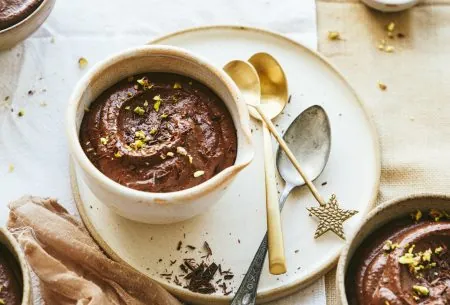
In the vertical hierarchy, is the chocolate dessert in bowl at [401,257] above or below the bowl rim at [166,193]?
below

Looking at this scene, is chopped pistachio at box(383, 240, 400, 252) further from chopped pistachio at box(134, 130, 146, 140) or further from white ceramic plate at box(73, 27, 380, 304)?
chopped pistachio at box(134, 130, 146, 140)

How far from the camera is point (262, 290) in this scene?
2.15m

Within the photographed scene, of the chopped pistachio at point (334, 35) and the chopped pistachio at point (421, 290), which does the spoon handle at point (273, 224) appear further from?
the chopped pistachio at point (334, 35)

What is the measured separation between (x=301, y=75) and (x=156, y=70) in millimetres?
535

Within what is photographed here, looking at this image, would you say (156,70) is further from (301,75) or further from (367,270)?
(367,270)

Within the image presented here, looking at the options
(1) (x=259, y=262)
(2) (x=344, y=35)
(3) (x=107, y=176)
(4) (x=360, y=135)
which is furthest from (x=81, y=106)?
(2) (x=344, y=35)

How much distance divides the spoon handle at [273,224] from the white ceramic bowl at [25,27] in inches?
34.0

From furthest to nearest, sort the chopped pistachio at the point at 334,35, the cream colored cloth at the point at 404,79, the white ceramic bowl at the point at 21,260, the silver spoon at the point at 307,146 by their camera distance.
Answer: the chopped pistachio at the point at 334,35 → the cream colored cloth at the point at 404,79 → the silver spoon at the point at 307,146 → the white ceramic bowl at the point at 21,260

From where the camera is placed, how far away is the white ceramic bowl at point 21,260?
1.75 metres

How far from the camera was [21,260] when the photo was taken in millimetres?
1796

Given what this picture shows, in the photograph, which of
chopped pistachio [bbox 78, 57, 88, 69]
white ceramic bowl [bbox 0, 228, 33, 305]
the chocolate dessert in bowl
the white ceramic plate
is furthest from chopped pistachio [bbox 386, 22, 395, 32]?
white ceramic bowl [bbox 0, 228, 33, 305]

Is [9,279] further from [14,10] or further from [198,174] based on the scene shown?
[14,10]

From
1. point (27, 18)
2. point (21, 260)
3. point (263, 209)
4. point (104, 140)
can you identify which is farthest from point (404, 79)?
point (21, 260)

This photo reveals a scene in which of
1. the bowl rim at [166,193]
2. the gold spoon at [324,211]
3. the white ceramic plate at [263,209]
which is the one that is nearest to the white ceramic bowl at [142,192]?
the bowl rim at [166,193]
